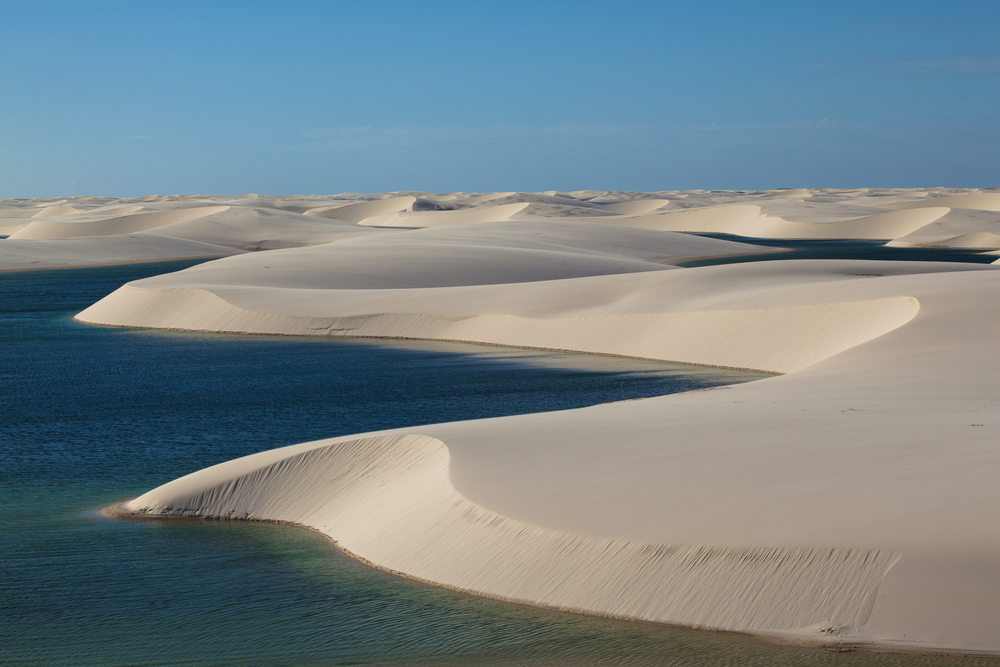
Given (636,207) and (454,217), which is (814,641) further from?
(636,207)

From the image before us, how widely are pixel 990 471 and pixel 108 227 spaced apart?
3416 inches

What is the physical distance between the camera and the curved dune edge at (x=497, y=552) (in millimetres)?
6598

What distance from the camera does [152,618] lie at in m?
7.48

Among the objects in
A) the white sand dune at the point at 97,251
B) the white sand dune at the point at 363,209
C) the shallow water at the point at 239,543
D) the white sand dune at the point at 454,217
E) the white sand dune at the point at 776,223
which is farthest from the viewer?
the white sand dune at the point at 363,209

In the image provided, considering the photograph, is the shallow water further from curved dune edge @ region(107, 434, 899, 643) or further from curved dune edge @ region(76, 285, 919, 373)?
curved dune edge @ region(76, 285, 919, 373)

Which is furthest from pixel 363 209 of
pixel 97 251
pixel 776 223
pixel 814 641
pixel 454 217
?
pixel 814 641

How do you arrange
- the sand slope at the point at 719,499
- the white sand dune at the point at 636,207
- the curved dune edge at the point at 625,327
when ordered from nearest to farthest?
the sand slope at the point at 719,499 < the curved dune edge at the point at 625,327 < the white sand dune at the point at 636,207

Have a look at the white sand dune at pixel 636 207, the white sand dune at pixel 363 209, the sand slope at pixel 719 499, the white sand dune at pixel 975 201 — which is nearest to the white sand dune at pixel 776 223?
the white sand dune at pixel 975 201

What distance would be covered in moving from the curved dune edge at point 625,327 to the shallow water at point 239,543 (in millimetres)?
1187

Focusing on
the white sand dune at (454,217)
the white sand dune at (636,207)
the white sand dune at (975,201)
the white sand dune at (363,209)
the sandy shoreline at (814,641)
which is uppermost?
the white sand dune at (363,209)

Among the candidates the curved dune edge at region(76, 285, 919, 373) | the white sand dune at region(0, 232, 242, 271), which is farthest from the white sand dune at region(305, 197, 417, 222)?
the curved dune edge at region(76, 285, 919, 373)

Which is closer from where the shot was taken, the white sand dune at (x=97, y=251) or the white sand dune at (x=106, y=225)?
the white sand dune at (x=97, y=251)

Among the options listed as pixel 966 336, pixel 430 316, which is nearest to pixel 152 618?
pixel 966 336

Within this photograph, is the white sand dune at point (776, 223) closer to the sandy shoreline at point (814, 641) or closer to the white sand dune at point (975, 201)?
the white sand dune at point (975, 201)
